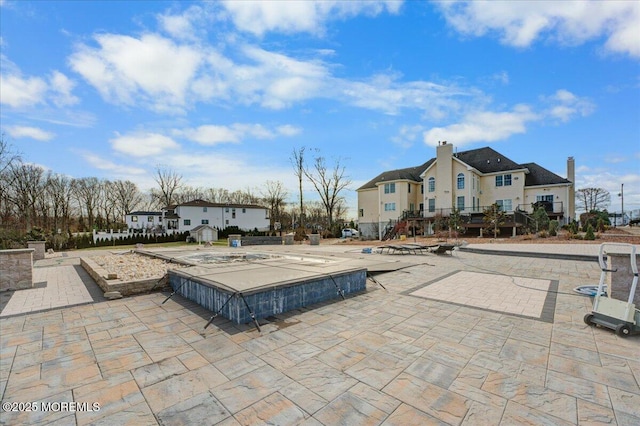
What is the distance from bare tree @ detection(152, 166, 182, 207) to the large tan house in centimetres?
3253

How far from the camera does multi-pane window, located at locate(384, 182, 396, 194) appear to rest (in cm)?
2870

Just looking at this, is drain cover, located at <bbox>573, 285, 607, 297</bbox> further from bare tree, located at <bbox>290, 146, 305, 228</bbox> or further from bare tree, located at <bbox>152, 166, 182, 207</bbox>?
bare tree, located at <bbox>152, 166, 182, 207</bbox>

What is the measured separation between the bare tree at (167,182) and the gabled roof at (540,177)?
4579 cm

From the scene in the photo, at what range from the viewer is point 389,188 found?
95.1 feet

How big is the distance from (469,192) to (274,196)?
29893mm

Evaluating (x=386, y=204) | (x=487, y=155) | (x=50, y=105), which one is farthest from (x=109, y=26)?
(x=487, y=155)

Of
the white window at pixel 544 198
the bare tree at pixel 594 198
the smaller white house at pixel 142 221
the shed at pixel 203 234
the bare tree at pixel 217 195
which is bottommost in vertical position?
the shed at pixel 203 234

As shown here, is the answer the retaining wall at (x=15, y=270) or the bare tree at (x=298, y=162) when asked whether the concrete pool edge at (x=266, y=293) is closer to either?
the retaining wall at (x=15, y=270)

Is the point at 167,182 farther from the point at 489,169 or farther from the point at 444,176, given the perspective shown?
the point at 489,169

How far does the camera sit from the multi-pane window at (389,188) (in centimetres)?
2870

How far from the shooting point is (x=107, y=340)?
359 centimetres

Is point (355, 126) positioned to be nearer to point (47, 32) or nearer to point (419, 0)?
point (419, 0)

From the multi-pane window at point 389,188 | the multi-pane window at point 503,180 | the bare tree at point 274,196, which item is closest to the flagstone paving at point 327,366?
the multi-pane window at point 503,180

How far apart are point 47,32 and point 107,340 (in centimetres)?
888
